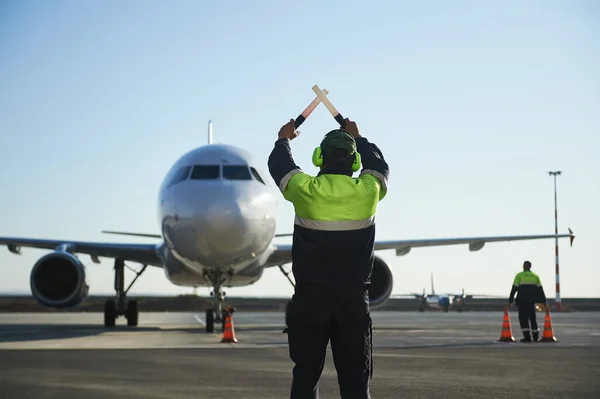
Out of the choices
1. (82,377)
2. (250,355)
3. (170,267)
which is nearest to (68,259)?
(170,267)

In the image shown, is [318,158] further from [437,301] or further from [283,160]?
[437,301]

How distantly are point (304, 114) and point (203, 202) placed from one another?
10.7 meters

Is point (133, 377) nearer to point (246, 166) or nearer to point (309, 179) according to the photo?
point (309, 179)

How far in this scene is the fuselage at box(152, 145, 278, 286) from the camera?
605 inches

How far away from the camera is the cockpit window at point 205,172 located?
16.2 meters

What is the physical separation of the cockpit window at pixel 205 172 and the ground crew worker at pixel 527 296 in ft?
18.7

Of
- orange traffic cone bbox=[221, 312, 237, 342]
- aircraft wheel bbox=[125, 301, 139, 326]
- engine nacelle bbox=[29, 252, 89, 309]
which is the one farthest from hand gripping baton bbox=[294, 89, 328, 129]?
aircraft wheel bbox=[125, 301, 139, 326]

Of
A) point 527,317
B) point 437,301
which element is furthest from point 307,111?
point 437,301

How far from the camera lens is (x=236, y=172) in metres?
16.5

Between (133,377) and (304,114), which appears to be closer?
(304,114)

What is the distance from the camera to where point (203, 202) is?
1544cm

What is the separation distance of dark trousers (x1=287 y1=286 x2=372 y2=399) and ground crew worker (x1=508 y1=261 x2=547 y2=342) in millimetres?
10620

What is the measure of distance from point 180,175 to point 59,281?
385 centimetres

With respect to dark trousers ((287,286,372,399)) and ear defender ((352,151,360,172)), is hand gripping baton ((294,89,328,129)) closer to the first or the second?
ear defender ((352,151,360,172))
